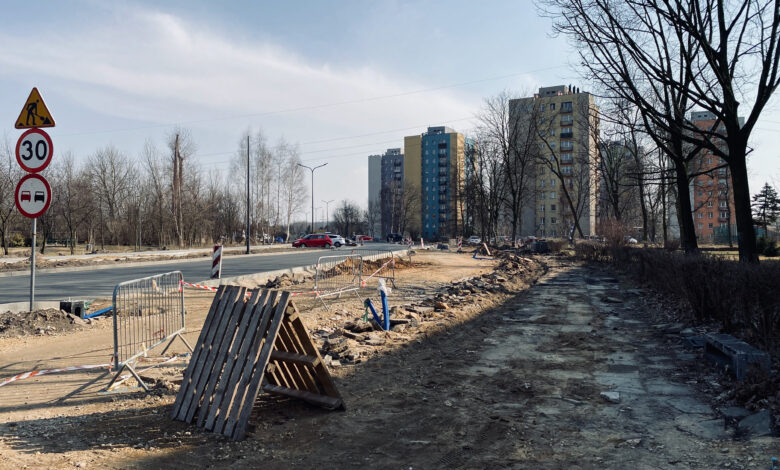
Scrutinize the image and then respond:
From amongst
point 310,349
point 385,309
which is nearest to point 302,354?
point 310,349

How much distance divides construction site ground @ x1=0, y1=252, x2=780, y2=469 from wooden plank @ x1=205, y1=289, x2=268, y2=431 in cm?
26

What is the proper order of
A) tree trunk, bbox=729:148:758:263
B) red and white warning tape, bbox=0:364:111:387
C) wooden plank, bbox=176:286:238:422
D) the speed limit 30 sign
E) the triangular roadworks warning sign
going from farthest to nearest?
tree trunk, bbox=729:148:758:263 → the triangular roadworks warning sign → the speed limit 30 sign → red and white warning tape, bbox=0:364:111:387 → wooden plank, bbox=176:286:238:422

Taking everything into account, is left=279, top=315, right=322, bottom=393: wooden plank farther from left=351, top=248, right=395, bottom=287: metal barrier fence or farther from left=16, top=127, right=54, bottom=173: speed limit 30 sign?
left=351, top=248, right=395, bottom=287: metal barrier fence

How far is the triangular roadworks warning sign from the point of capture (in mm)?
8688

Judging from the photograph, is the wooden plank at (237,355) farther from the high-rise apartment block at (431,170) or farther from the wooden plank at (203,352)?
the high-rise apartment block at (431,170)

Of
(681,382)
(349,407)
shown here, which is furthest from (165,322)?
(681,382)

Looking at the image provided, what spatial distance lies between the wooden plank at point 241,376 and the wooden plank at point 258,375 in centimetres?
4

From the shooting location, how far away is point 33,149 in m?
8.59

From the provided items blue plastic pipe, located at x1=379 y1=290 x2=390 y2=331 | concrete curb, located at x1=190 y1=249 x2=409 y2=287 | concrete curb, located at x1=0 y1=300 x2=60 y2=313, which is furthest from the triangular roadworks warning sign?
concrete curb, located at x1=190 y1=249 x2=409 y2=287

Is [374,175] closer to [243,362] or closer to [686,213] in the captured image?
[686,213]

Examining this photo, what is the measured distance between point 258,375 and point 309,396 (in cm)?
96

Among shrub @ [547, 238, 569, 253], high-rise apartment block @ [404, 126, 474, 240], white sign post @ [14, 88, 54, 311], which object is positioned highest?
high-rise apartment block @ [404, 126, 474, 240]

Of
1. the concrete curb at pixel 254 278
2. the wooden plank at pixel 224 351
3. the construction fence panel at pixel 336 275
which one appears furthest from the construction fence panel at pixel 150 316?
the concrete curb at pixel 254 278

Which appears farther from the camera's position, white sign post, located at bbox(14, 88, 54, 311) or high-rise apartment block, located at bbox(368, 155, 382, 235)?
high-rise apartment block, located at bbox(368, 155, 382, 235)
